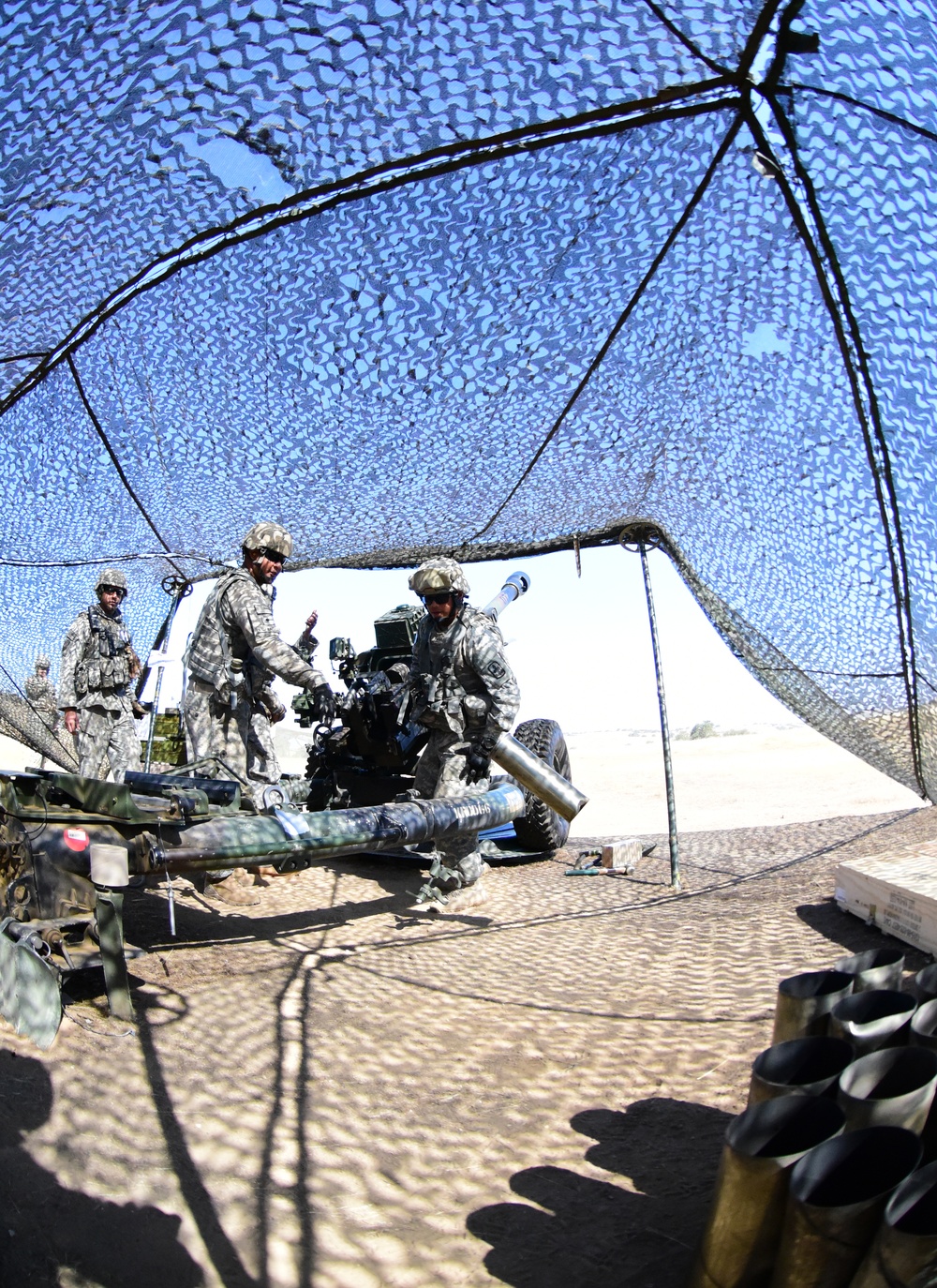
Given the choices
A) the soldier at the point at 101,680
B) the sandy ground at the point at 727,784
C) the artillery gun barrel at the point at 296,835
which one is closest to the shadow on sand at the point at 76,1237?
the artillery gun barrel at the point at 296,835

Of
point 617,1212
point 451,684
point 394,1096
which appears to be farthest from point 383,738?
point 617,1212

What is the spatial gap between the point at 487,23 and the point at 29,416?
117 inches

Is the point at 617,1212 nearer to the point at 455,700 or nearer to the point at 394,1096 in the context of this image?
the point at 394,1096

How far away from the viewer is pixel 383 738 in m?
6.14

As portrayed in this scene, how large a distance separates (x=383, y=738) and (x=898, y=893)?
11.3ft

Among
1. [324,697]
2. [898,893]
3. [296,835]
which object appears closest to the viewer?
[296,835]

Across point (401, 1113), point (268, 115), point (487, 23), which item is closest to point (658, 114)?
point (487, 23)

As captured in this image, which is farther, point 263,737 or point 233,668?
point 263,737

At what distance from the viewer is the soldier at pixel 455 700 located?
4953 millimetres

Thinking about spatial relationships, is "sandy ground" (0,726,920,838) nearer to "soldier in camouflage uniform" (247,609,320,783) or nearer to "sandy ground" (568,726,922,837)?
"sandy ground" (568,726,922,837)

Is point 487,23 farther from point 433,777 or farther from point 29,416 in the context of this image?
point 433,777

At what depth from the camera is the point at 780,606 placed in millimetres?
4809


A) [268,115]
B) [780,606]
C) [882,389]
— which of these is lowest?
[780,606]

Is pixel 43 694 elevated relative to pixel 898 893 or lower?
elevated
